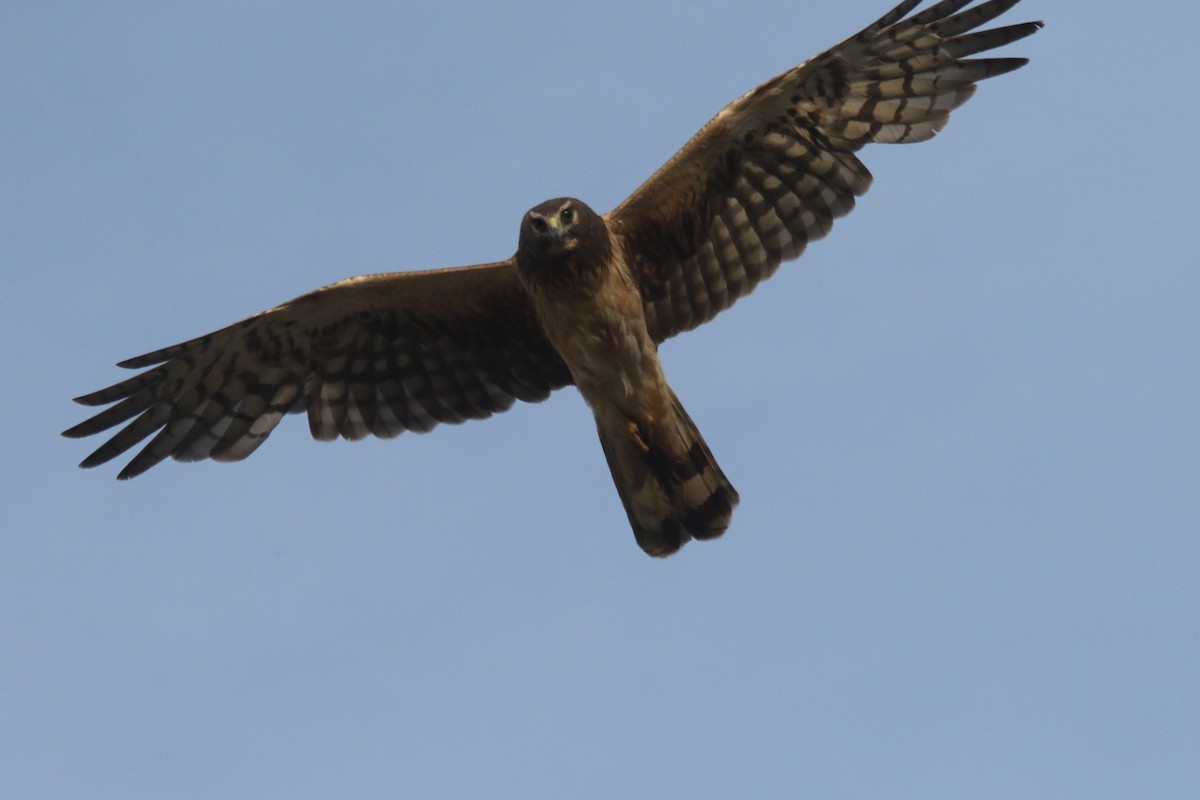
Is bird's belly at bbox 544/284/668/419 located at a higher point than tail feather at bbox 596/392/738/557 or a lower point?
higher

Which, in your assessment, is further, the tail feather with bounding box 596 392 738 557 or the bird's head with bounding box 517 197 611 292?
the tail feather with bounding box 596 392 738 557

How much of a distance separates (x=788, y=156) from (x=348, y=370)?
3.23 meters

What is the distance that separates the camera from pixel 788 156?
10.9 metres

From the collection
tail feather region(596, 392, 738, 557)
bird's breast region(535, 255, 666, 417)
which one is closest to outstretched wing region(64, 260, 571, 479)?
bird's breast region(535, 255, 666, 417)

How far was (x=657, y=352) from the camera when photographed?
1093cm

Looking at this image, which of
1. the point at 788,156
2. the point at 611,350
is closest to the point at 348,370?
the point at 611,350

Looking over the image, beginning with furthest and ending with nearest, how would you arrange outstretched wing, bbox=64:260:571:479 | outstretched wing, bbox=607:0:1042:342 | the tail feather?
outstretched wing, bbox=64:260:571:479, the tail feather, outstretched wing, bbox=607:0:1042:342

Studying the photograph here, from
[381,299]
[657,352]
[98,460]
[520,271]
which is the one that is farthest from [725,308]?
[98,460]

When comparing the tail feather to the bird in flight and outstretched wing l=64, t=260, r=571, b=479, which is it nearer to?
the bird in flight

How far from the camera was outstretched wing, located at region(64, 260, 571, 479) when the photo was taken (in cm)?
1112

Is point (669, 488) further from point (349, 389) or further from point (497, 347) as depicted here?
point (349, 389)

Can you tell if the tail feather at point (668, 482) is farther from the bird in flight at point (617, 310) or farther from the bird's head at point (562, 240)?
the bird's head at point (562, 240)

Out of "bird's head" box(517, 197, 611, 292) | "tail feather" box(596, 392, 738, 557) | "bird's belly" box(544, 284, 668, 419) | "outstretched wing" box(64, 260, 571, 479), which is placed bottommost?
"tail feather" box(596, 392, 738, 557)

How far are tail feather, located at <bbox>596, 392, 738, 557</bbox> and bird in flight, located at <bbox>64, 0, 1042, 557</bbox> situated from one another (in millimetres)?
12
